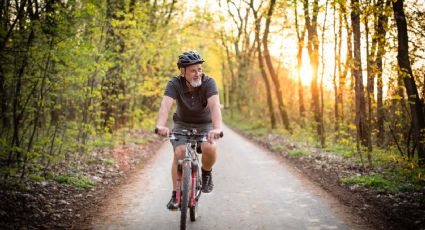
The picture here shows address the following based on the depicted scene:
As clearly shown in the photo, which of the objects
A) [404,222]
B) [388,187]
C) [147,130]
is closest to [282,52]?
[147,130]

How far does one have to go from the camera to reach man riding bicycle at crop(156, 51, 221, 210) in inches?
192

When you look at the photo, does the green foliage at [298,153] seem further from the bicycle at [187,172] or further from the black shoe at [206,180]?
the bicycle at [187,172]

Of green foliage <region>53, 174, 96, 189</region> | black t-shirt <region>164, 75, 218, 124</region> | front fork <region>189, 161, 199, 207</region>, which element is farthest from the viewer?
green foliage <region>53, 174, 96, 189</region>

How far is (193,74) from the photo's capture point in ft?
16.1

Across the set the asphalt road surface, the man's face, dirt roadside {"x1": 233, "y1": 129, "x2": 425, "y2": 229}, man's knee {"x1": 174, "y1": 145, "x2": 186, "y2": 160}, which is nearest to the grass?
dirt roadside {"x1": 233, "y1": 129, "x2": 425, "y2": 229}

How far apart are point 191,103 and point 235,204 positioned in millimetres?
2130

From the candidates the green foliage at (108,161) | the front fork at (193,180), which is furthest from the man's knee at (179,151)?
the green foliage at (108,161)

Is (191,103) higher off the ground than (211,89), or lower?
lower

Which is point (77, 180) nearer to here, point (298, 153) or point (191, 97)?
point (191, 97)

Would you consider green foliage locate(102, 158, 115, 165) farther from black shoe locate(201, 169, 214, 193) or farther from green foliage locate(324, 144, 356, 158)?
green foliage locate(324, 144, 356, 158)

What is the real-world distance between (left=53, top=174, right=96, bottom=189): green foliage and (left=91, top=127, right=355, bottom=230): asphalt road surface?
0.64 metres

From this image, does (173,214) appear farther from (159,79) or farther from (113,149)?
(159,79)

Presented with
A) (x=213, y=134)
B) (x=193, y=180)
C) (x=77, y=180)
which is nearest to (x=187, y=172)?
(x=193, y=180)

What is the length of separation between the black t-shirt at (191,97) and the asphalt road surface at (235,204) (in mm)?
1504
